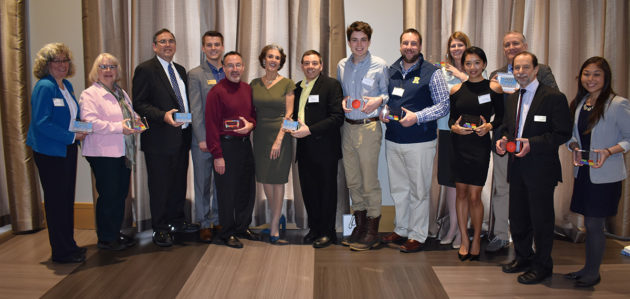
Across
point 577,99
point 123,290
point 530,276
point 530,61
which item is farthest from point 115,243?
point 577,99

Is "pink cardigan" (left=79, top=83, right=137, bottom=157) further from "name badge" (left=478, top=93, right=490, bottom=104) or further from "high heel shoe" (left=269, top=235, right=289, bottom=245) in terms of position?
"name badge" (left=478, top=93, right=490, bottom=104)

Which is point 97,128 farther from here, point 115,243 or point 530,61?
point 530,61

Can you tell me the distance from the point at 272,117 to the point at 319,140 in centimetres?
43

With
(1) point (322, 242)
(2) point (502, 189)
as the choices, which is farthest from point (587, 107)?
(1) point (322, 242)

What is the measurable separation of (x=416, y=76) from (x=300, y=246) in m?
1.68

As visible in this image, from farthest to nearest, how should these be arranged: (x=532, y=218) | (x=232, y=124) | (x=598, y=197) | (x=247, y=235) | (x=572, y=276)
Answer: (x=247, y=235) < (x=232, y=124) < (x=572, y=276) < (x=532, y=218) < (x=598, y=197)

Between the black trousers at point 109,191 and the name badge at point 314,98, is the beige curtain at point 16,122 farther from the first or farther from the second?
the name badge at point 314,98

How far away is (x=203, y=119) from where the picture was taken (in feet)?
11.5

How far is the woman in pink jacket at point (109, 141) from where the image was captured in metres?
3.14

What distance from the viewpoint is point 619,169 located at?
261cm

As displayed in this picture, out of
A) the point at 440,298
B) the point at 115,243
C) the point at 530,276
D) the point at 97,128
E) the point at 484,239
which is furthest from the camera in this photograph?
the point at 484,239

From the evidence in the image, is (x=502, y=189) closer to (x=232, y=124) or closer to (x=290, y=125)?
(x=290, y=125)

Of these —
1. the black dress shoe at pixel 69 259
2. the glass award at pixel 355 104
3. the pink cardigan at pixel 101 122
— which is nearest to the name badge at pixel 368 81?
the glass award at pixel 355 104

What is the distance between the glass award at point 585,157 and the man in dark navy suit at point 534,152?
12 cm
